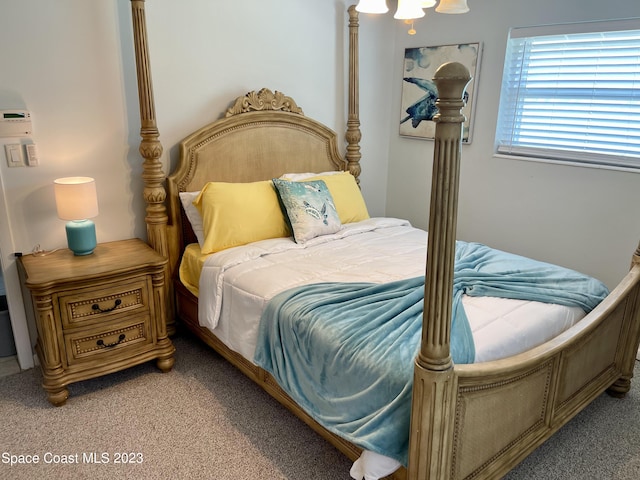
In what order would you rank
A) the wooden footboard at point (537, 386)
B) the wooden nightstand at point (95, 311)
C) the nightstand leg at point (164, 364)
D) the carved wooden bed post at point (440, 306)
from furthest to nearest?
the nightstand leg at point (164, 364) → the wooden nightstand at point (95, 311) → the wooden footboard at point (537, 386) → the carved wooden bed post at point (440, 306)

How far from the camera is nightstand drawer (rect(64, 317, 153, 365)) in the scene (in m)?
2.50

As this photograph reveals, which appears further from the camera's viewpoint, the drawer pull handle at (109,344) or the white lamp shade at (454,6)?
the drawer pull handle at (109,344)

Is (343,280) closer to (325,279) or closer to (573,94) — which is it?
(325,279)

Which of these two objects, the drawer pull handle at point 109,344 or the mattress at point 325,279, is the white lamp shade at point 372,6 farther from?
the drawer pull handle at point 109,344

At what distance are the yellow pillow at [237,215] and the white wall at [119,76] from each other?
0.45 meters

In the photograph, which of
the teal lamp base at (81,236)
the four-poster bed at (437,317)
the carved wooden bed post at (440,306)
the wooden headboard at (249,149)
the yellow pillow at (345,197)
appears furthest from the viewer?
the yellow pillow at (345,197)

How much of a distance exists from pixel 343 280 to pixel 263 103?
1517 mm

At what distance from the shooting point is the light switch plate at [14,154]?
2.57 meters

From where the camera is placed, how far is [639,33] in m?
2.75

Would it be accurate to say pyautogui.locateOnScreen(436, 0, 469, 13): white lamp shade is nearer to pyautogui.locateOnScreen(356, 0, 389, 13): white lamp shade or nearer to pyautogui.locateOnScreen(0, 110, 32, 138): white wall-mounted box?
pyautogui.locateOnScreen(356, 0, 389, 13): white lamp shade

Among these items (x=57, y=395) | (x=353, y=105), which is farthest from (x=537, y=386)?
(x=353, y=105)

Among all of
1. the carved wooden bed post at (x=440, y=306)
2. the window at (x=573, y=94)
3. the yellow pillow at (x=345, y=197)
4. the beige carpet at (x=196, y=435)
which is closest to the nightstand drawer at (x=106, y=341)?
the beige carpet at (x=196, y=435)

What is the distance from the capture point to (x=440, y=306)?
1378mm

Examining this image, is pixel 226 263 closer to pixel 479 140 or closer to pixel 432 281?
pixel 432 281
